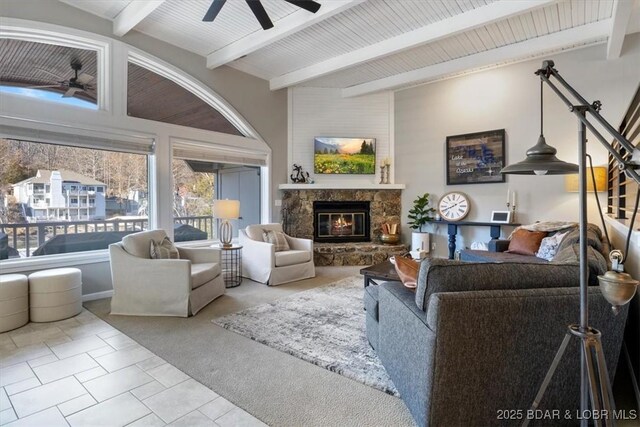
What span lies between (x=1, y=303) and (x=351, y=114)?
5.69 metres

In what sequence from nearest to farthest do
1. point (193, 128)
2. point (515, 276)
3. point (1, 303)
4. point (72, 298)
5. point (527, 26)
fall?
point (515, 276) → point (1, 303) → point (72, 298) → point (527, 26) → point (193, 128)

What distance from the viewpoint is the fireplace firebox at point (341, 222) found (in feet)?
21.1

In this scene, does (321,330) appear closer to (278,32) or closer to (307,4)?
(307,4)

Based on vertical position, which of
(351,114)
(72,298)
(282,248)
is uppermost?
(351,114)

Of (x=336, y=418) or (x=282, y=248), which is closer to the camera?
(x=336, y=418)

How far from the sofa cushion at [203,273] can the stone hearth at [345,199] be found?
2.23m

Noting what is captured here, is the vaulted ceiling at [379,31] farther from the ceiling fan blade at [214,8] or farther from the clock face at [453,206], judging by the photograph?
the clock face at [453,206]

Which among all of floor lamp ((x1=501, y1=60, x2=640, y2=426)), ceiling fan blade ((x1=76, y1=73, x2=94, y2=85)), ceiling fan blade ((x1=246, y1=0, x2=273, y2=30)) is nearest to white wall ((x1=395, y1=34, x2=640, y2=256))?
ceiling fan blade ((x1=246, y1=0, x2=273, y2=30))

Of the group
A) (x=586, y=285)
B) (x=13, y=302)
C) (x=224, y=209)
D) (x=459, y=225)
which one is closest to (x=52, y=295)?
(x=13, y=302)

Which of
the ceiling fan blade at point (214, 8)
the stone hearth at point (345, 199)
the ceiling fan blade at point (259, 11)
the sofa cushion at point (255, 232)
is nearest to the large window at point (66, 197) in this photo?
the sofa cushion at point (255, 232)

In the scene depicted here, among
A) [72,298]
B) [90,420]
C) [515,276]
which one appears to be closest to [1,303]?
[72,298]

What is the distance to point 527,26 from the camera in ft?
14.3

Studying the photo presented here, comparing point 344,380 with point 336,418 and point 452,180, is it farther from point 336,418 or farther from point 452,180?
point 452,180

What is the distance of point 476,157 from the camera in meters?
5.57
